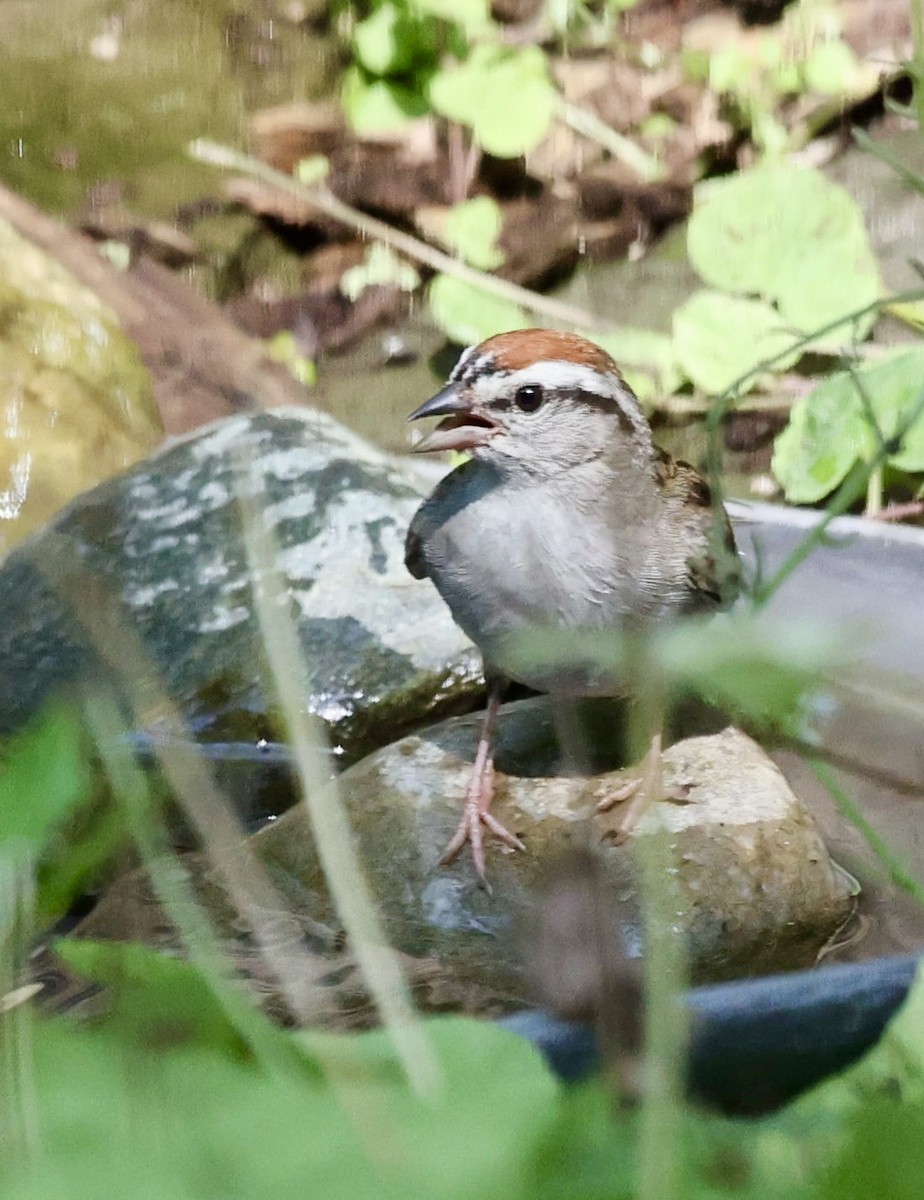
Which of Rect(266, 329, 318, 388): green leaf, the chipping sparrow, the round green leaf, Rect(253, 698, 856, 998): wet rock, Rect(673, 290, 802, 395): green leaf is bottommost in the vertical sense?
Rect(253, 698, 856, 998): wet rock

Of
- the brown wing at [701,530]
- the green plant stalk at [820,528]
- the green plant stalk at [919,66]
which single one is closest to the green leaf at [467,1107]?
the green plant stalk at [820,528]

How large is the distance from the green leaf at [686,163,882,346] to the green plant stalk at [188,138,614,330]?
47cm

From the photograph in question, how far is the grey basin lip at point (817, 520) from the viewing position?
270 centimetres

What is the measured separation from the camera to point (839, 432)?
3.46 m

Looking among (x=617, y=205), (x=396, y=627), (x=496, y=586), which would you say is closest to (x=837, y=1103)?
(x=496, y=586)

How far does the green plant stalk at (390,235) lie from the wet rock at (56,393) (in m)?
1.22

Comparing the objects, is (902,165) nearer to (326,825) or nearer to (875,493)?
(326,825)

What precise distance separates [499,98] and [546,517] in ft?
9.70

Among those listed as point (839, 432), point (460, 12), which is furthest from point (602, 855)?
point (460, 12)

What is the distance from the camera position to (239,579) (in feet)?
10.1

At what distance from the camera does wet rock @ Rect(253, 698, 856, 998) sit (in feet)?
7.12

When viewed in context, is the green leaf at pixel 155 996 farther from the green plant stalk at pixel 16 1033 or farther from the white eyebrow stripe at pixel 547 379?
the white eyebrow stripe at pixel 547 379

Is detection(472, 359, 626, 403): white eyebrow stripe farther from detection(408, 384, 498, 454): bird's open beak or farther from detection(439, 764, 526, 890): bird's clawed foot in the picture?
detection(439, 764, 526, 890): bird's clawed foot

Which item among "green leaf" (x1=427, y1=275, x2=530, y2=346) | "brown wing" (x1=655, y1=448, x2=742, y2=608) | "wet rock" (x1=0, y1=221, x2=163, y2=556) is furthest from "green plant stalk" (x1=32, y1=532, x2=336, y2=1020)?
"green leaf" (x1=427, y1=275, x2=530, y2=346)
